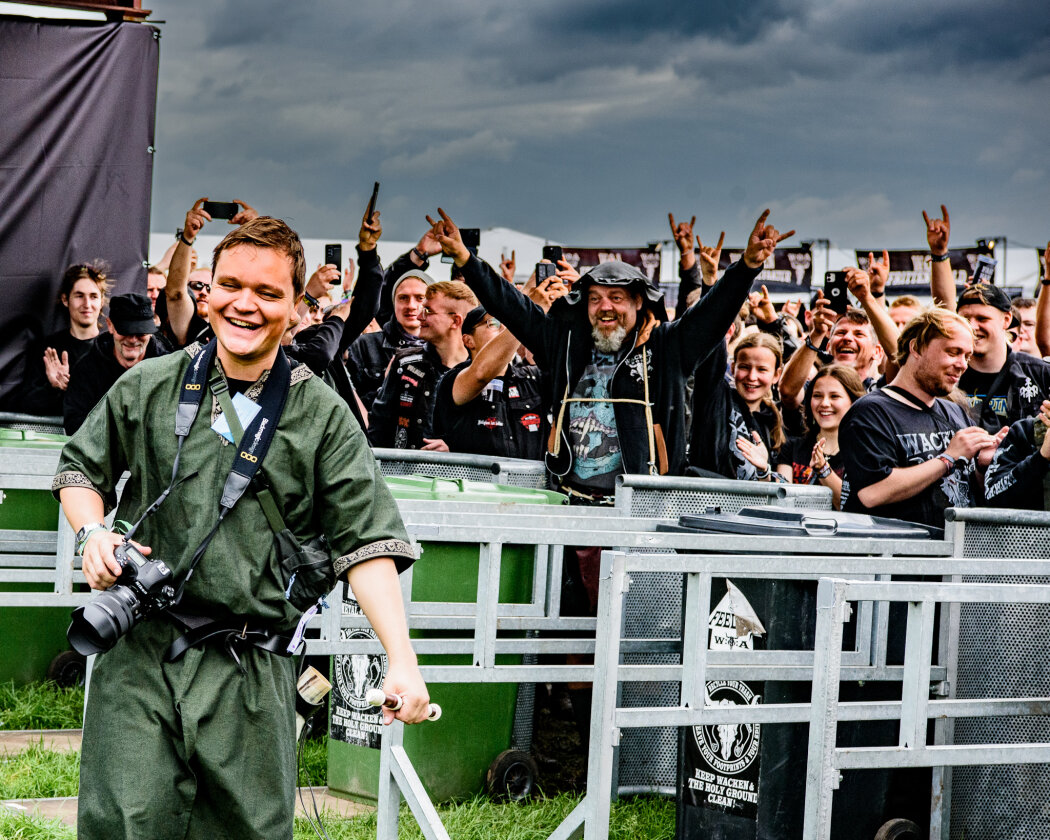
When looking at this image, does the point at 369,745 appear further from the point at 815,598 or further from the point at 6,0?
the point at 6,0

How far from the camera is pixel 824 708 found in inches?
145

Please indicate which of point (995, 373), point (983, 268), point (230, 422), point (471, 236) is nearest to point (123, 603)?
point (230, 422)

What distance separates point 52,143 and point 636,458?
4.75m

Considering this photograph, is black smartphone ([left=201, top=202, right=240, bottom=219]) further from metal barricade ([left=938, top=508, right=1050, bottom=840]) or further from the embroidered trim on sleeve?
the embroidered trim on sleeve

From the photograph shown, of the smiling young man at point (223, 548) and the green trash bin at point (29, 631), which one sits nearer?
the smiling young man at point (223, 548)

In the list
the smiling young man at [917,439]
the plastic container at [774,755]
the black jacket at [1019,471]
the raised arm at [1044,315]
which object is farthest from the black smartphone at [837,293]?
the plastic container at [774,755]

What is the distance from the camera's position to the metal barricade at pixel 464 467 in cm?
643

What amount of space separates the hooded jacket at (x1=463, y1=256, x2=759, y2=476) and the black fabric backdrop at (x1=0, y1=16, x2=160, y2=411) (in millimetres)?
3322

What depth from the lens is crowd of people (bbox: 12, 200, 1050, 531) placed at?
5559 millimetres

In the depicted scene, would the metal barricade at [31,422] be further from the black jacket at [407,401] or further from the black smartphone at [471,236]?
the black smartphone at [471,236]

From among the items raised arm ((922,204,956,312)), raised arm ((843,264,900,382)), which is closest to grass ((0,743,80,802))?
raised arm ((843,264,900,382))

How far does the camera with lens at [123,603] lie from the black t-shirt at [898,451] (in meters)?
3.55

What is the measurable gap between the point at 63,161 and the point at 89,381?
1846 millimetres

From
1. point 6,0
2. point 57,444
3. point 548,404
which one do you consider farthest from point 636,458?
point 6,0
